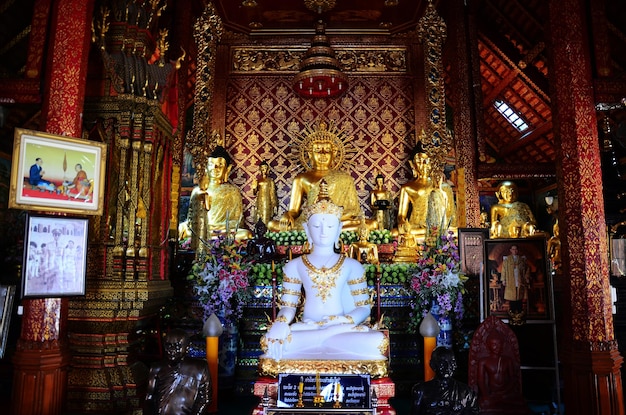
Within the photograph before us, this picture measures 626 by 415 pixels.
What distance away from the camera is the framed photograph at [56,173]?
12.1ft

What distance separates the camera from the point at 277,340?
11.3 feet

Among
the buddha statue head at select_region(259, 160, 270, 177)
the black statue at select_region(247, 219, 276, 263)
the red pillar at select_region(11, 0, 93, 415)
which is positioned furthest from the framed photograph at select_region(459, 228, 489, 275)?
the red pillar at select_region(11, 0, 93, 415)

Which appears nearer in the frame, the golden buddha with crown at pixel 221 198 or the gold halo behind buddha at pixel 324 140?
the golden buddha with crown at pixel 221 198

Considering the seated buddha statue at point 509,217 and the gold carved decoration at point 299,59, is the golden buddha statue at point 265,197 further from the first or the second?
the seated buddha statue at point 509,217

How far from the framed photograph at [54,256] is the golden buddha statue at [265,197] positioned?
4830 mm

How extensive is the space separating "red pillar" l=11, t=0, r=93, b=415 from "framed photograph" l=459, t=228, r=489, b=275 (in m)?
4.29

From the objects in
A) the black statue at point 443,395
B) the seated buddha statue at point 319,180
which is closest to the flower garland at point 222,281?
the black statue at point 443,395

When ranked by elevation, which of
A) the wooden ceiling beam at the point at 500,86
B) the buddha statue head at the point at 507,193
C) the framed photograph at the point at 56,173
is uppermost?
the wooden ceiling beam at the point at 500,86

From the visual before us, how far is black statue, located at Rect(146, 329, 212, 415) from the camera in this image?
2947 mm

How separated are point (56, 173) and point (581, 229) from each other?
4.44 m

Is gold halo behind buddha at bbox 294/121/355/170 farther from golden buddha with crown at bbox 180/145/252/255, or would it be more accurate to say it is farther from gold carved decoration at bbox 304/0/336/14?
gold carved decoration at bbox 304/0/336/14

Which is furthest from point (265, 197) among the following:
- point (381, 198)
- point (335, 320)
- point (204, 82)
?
point (335, 320)

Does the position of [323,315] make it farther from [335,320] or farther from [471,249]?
[471,249]

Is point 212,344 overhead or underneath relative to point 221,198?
underneath
